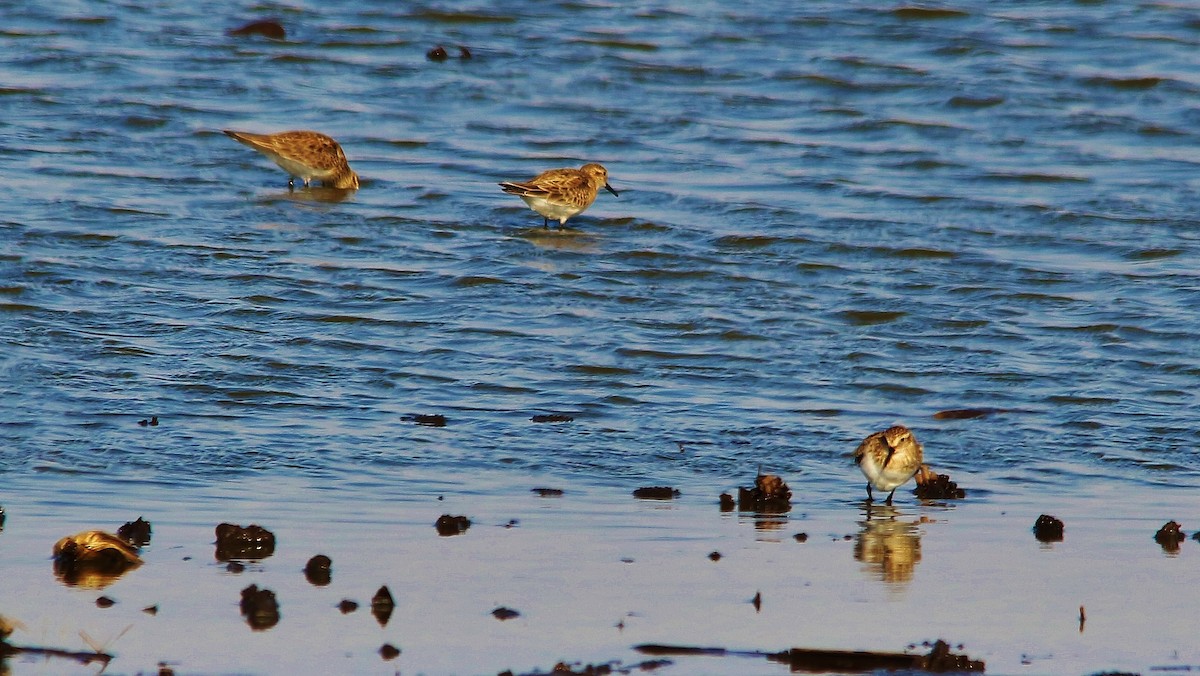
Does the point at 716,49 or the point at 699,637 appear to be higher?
the point at 716,49

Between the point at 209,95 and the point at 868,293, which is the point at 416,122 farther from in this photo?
the point at 868,293

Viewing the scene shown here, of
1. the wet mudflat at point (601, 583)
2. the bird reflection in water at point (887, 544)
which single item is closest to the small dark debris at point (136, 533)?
the wet mudflat at point (601, 583)

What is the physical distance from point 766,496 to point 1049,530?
105 centimetres

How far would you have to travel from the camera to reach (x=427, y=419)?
314 inches

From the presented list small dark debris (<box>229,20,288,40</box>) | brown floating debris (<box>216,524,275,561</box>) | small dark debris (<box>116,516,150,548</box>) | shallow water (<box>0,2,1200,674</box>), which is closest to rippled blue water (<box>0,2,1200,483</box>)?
shallow water (<box>0,2,1200,674</box>)

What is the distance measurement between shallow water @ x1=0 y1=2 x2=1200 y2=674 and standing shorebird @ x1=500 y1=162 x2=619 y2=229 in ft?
0.61

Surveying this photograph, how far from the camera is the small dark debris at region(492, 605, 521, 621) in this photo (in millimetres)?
5223

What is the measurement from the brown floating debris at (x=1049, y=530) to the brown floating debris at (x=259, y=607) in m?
2.79

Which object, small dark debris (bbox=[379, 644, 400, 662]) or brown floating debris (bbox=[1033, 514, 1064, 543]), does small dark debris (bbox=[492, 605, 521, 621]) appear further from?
brown floating debris (bbox=[1033, 514, 1064, 543])

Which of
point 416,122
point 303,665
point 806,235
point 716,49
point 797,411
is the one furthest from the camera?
point 716,49

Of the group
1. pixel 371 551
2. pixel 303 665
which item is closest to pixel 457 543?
pixel 371 551

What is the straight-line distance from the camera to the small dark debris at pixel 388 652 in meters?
4.83

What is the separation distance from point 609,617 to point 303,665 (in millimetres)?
962

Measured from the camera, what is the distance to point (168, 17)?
1889 centimetres
